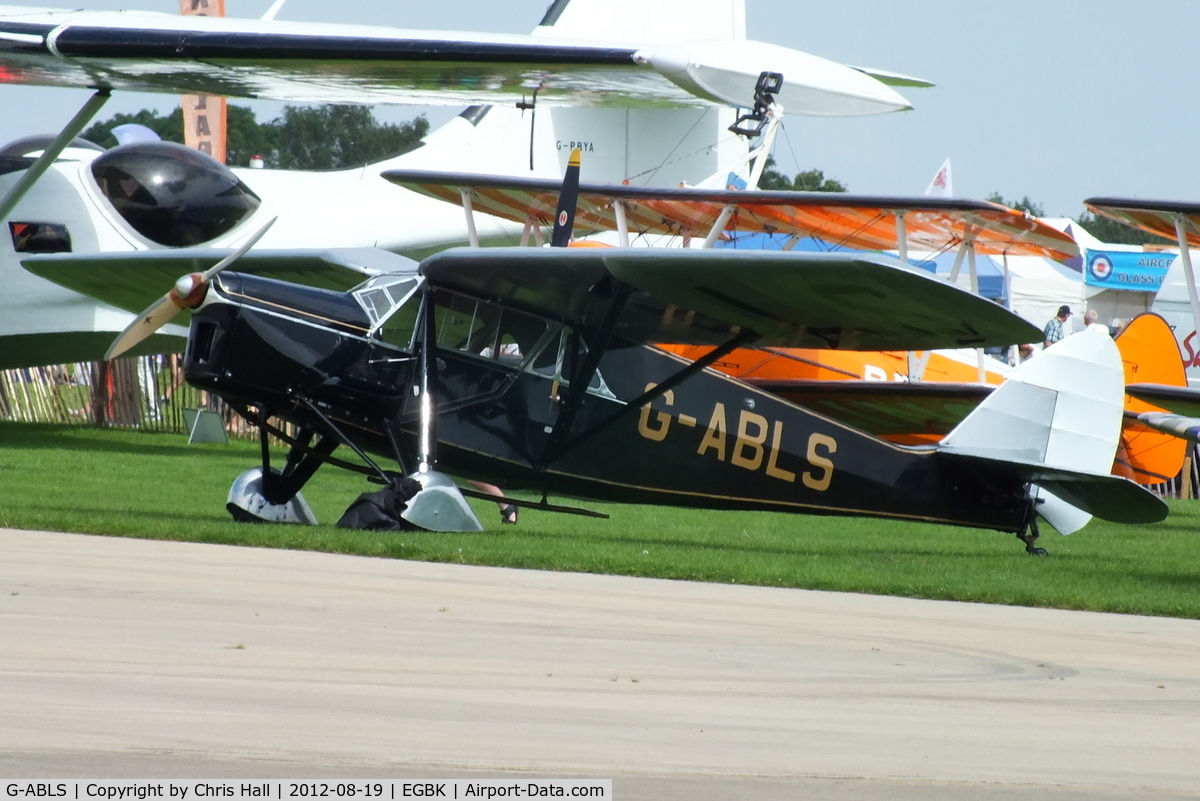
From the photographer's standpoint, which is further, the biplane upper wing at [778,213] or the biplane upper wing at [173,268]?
the biplane upper wing at [778,213]

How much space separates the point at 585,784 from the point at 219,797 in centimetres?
84

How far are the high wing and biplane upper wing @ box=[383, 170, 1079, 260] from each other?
191 centimetres

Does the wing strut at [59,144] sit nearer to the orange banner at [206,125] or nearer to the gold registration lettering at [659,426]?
the gold registration lettering at [659,426]

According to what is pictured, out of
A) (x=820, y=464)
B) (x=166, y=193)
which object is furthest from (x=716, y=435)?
(x=166, y=193)

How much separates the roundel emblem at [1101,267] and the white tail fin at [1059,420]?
19.6m

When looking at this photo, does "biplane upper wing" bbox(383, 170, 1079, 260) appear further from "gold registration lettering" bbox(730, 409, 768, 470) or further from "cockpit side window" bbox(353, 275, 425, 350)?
"cockpit side window" bbox(353, 275, 425, 350)

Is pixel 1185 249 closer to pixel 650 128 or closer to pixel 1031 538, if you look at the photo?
pixel 1031 538

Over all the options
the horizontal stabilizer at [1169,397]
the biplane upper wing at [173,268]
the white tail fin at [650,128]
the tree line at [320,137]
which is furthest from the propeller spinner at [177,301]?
the tree line at [320,137]

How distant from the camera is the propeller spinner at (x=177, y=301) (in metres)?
8.90

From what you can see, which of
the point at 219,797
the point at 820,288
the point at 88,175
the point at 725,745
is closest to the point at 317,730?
the point at 219,797

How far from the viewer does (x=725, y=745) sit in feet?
12.9

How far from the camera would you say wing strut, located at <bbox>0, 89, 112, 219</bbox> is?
1441 centimetres

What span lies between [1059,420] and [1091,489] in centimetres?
57

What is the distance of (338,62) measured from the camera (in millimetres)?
14141
